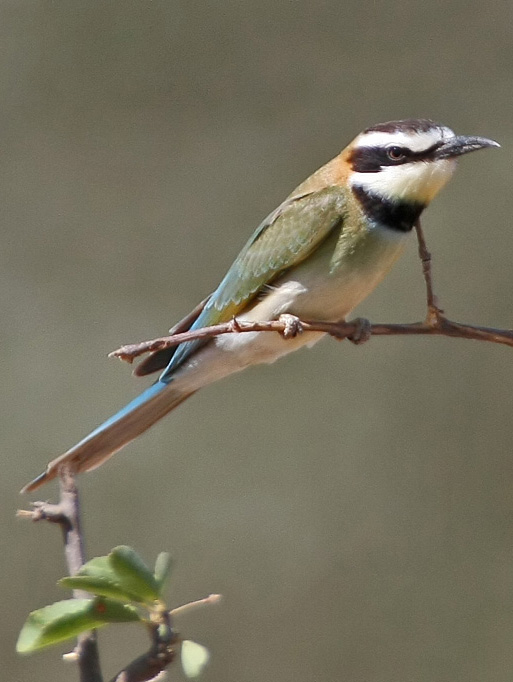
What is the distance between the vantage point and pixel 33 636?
52 centimetres

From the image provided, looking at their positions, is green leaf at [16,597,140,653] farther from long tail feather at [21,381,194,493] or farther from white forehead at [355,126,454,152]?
white forehead at [355,126,454,152]

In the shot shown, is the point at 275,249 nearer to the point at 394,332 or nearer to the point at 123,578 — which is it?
the point at 394,332

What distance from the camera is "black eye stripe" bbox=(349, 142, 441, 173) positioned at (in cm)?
113

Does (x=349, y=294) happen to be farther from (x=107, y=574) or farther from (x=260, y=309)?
(x=107, y=574)

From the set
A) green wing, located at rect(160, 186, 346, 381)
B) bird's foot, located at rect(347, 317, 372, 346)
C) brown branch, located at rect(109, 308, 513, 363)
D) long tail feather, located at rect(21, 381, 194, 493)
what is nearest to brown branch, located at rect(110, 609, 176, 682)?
brown branch, located at rect(109, 308, 513, 363)

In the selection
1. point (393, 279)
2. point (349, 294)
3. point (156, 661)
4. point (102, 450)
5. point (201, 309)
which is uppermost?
point (393, 279)

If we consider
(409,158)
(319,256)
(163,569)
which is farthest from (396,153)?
(163,569)

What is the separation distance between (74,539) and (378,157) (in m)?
0.75

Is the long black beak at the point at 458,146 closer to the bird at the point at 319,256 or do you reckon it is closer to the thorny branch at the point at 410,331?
the bird at the point at 319,256

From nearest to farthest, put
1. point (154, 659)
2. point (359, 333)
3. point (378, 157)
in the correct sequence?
point (154, 659) → point (359, 333) → point (378, 157)

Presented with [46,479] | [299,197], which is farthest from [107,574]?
[299,197]

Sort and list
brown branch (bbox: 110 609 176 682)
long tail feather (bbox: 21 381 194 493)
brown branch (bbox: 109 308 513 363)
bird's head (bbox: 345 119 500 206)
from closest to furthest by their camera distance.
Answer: brown branch (bbox: 110 609 176 682)
brown branch (bbox: 109 308 513 363)
long tail feather (bbox: 21 381 194 493)
bird's head (bbox: 345 119 500 206)

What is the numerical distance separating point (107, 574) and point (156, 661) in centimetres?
6

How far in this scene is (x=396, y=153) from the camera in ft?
3.79
